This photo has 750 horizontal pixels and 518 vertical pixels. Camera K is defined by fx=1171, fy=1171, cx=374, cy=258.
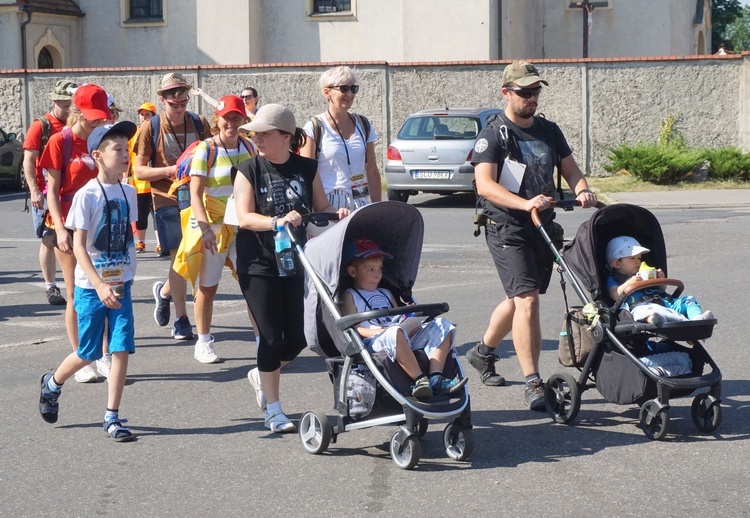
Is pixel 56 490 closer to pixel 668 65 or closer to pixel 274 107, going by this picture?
pixel 274 107

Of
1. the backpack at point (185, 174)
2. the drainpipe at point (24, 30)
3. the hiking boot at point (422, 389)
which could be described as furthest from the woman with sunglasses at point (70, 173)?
the drainpipe at point (24, 30)

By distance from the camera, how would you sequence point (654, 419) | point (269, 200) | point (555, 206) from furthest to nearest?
point (555, 206)
point (269, 200)
point (654, 419)

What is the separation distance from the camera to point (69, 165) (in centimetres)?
816

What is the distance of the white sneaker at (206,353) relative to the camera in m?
8.41

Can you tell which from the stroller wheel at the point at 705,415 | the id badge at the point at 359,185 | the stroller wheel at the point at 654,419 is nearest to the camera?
the stroller wheel at the point at 654,419

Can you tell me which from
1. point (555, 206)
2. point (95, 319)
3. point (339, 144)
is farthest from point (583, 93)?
point (95, 319)

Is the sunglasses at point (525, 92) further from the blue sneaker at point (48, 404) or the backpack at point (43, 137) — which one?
the backpack at point (43, 137)

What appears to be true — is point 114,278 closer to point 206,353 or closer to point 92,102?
point 92,102

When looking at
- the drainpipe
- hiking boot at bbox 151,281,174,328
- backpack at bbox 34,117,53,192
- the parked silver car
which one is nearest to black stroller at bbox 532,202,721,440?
hiking boot at bbox 151,281,174,328

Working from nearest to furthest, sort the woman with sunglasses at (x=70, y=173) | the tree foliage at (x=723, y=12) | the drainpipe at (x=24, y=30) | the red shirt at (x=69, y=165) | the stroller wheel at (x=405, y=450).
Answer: the stroller wheel at (x=405, y=450) → the woman with sunglasses at (x=70, y=173) → the red shirt at (x=69, y=165) → the drainpipe at (x=24, y=30) → the tree foliage at (x=723, y=12)

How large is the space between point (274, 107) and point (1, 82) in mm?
24831

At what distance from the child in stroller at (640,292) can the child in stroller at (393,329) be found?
108cm

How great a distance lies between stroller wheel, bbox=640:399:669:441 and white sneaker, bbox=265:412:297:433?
74.7 inches

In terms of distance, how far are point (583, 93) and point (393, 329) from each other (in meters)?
21.2
